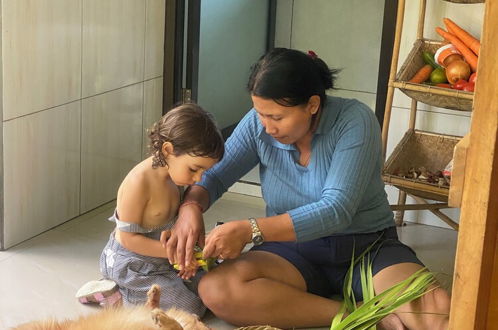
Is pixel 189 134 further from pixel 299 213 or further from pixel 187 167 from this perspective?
pixel 299 213

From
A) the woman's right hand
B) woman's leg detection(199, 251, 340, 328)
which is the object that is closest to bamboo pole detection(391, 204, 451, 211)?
woman's leg detection(199, 251, 340, 328)

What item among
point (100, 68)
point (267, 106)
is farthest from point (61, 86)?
point (267, 106)

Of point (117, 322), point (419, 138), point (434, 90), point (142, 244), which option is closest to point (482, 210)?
point (117, 322)

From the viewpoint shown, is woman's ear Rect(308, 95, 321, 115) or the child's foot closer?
woman's ear Rect(308, 95, 321, 115)

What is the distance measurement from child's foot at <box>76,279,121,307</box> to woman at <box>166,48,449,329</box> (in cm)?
28

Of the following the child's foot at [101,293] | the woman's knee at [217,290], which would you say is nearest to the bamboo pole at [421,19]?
the woman's knee at [217,290]

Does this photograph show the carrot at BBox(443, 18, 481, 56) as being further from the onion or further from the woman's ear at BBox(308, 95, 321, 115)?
the woman's ear at BBox(308, 95, 321, 115)

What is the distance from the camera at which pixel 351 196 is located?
2098 millimetres

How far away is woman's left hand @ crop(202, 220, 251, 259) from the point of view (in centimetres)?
204

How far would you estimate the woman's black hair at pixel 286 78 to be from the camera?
2043 mm

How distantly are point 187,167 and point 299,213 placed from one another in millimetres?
315

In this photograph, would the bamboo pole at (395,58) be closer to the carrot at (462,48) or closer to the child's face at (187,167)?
the carrot at (462,48)

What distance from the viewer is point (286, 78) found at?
2.05m

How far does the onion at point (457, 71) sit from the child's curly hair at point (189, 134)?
3.26ft
